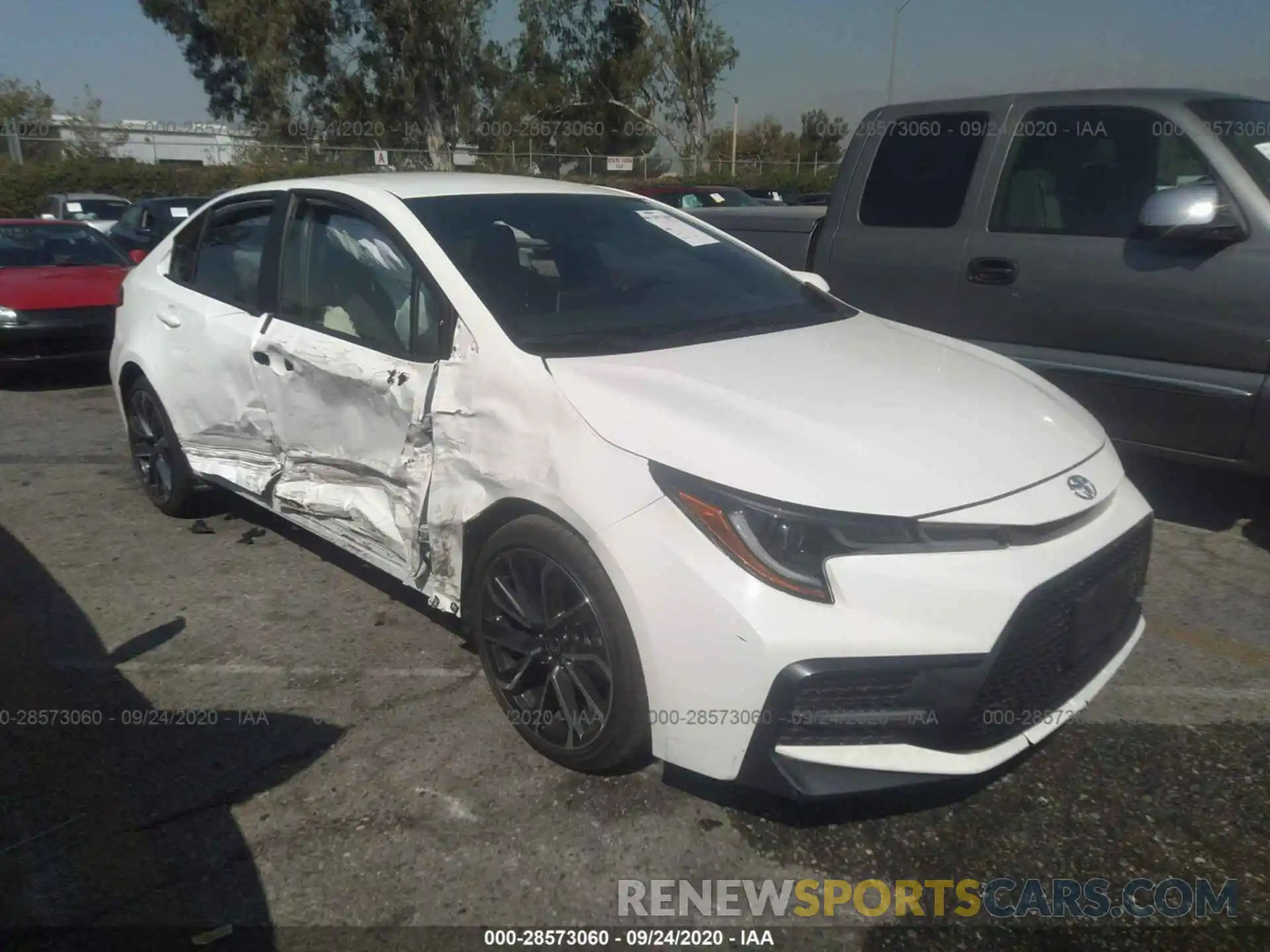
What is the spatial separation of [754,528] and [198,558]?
10.2ft

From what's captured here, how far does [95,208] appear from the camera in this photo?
57.3 ft

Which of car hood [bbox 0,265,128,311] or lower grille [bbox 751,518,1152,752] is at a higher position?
car hood [bbox 0,265,128,311]

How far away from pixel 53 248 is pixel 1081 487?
9236 millimetres

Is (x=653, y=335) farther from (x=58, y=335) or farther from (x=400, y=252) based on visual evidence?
(x=58, y=335)

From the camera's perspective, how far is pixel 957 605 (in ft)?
7.37

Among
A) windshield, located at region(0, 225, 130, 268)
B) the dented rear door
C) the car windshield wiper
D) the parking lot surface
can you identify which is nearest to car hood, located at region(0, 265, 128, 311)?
windshield, located at region(0, 225, 130, 268)

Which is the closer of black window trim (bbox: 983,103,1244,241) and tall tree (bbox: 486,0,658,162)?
black window trim (bbox: 983,103,1244,241)

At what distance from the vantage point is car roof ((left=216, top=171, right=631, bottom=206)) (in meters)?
3.59

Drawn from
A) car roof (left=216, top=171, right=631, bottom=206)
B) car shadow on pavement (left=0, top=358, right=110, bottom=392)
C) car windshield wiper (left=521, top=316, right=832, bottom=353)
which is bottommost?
car shadow on pavement (left=0, top=358, right=110, bottom=392)

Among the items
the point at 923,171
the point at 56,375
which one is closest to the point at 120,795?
the point at 923,171

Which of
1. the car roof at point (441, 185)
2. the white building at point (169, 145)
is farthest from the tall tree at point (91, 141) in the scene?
the car roof at point (441, 185)

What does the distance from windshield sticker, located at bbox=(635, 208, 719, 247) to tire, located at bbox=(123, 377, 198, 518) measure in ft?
7.80

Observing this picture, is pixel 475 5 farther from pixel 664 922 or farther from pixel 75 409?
pixel 664 922

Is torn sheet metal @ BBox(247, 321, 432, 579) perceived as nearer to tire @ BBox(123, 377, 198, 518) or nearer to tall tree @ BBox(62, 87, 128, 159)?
tire @ BBox(123, 377, 198, 518)
